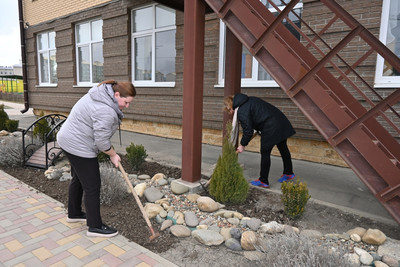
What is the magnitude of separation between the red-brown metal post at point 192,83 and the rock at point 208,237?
44.2 inches

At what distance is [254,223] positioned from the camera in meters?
2.87

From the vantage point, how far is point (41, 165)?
5039 mm

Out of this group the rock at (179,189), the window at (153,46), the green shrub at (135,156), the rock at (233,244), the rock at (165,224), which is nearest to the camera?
the rock at (233,244)

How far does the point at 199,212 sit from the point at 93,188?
123 centimetres

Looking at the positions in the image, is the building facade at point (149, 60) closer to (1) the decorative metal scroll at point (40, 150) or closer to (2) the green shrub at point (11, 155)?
(1) the decorative metal scroll at point (40, 150)

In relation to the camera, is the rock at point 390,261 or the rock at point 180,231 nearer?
the rock at point 390,261

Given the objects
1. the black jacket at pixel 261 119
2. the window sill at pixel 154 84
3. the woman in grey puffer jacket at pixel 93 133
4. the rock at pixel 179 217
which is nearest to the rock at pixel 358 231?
the black jacket at pixel 261 119

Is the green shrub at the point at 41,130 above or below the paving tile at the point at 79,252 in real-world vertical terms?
above

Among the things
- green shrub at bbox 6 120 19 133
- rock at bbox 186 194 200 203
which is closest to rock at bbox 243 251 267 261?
rock at bbox 186 194 200 203

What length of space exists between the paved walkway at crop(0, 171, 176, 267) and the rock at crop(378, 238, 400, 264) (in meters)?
1.83

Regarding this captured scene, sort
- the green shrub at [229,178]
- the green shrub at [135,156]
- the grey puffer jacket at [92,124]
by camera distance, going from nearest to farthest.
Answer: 1. the grey puffer jacket at [92,124]
2. the green shrub at [229,178]
3. the green shrub at [135,156]

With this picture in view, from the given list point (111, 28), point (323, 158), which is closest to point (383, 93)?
point (323, 158)

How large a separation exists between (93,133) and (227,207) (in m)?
1.79

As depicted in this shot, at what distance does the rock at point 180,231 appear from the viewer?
2818 mm
